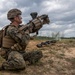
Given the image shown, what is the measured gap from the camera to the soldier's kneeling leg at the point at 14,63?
902 cm

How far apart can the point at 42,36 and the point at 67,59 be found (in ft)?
16.3

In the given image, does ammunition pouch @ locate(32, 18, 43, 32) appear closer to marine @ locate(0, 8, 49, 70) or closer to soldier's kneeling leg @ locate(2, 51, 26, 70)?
marine @ locate(0, 8, 49, 70)

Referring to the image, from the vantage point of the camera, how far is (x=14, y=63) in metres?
9.01

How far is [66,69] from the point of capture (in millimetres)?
10039

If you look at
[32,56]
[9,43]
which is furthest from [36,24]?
[32,56]

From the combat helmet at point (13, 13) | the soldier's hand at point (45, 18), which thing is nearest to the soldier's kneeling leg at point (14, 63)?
the combat helmet at point (13, 13)

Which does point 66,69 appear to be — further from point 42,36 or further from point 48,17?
point 42,36

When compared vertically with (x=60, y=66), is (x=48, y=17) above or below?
above

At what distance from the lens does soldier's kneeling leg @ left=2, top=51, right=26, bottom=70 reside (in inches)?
355

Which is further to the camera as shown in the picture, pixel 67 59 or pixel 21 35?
pixel 67 59

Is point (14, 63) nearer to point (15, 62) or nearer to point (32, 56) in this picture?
point (15, 62)

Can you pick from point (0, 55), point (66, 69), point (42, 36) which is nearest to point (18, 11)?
point (0, 55)

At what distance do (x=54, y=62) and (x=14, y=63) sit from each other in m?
1.85

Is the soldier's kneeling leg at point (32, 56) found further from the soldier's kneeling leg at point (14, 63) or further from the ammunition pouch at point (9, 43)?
the soldier's kneeling leg at point (14, 63)
